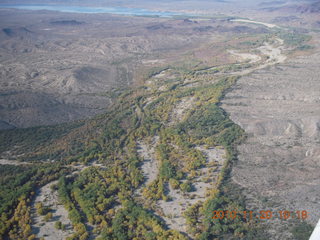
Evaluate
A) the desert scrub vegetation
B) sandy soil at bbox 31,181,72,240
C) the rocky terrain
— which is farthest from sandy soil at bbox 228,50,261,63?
sandy soil at bbox 31,181,72,240

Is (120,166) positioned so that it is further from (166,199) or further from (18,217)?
(18,217)

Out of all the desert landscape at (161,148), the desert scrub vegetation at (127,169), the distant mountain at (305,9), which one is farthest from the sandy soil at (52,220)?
the distant mountain at (305,9)

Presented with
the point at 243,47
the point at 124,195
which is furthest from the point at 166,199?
the point at 243,47

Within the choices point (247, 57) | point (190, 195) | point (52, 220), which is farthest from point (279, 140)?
point (247, 57)

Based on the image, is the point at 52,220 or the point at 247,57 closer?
the point at 52,220

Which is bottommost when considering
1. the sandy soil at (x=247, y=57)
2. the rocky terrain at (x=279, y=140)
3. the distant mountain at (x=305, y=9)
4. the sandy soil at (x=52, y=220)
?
the sandy soil at (x=52, y=220)

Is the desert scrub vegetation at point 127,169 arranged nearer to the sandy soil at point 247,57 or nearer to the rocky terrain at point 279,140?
the rocky terrain at point 279,140
